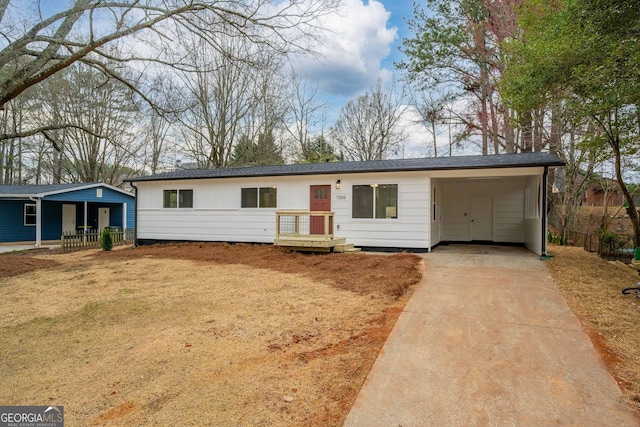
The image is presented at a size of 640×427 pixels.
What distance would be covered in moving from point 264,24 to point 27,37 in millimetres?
4850

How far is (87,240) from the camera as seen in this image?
1349cm

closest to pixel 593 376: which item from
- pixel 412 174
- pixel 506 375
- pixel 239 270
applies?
pixel 506 375

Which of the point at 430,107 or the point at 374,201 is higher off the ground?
the point at 430,107

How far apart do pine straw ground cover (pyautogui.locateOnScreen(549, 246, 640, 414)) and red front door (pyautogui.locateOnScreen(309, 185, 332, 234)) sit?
573cm

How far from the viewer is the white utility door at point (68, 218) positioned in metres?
17.4

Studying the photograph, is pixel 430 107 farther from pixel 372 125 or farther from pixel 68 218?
pixel 68 218

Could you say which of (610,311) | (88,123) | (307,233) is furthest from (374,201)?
(88,123)

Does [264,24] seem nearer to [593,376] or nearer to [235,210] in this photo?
[235,210]

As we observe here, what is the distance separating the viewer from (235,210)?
11484 mm

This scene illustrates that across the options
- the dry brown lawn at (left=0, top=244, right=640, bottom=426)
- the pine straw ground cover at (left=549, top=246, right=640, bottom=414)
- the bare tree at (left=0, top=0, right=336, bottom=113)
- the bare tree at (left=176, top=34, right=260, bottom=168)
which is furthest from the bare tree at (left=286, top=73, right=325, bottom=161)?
the pine straw ground cover at (left=549, top=246, right=640, bottom=414)

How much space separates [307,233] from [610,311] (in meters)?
7.35

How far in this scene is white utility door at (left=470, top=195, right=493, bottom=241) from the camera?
11.8m

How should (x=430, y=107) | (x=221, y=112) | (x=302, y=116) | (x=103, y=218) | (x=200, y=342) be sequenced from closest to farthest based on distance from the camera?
1. (x=200, y=342)
2. (x=430, y=107)
3. (x=103, y=218)
4. (x=221, y=112)
5. (x=302, y=116)

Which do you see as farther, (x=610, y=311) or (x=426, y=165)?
(x=426, y=165)
